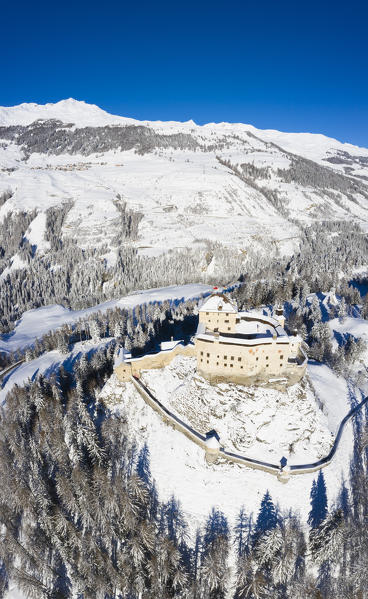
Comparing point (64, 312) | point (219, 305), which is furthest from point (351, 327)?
point (64, 312)

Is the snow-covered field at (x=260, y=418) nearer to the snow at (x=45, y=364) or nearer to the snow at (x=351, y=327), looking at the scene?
the snow at (x=351, y=327)

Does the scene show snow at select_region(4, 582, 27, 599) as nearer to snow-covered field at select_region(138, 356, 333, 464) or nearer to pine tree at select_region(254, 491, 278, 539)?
snow-covered field at select_region(138, 356, 333, 464)

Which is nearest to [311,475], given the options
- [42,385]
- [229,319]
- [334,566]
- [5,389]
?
[334,566]

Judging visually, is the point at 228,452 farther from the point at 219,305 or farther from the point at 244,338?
the point at 219,305

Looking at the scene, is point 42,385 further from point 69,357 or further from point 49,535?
point 49,535

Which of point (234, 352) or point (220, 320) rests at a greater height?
point (220, 320)

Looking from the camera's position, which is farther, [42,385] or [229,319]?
[42,385]
